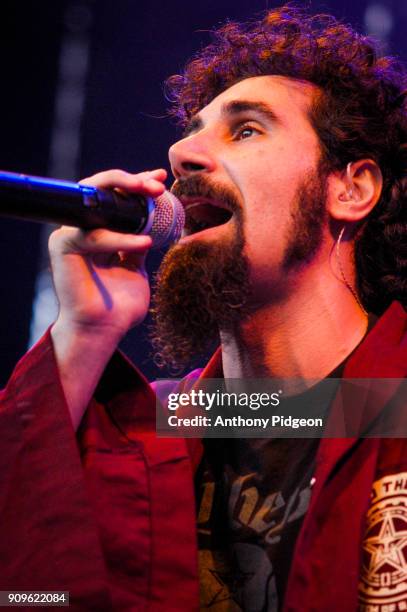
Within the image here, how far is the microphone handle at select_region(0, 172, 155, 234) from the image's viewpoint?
75cm

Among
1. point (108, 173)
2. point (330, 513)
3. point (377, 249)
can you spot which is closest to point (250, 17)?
point (377, 249)

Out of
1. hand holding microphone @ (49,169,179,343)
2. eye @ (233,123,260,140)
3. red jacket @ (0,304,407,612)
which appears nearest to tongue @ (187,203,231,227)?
eye @ (233,123,260,140)

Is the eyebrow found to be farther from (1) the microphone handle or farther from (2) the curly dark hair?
(1) the microphone handle

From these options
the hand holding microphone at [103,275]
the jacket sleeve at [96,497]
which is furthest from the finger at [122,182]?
the jacket sleeve at [96,497]

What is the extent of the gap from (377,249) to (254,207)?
1.05 ft

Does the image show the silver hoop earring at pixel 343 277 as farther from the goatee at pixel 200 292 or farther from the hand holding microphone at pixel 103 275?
the hand holding microphone at pixel 103 275

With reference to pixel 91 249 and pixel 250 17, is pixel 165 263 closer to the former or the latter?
pixel 91 249

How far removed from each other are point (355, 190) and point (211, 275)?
38cm

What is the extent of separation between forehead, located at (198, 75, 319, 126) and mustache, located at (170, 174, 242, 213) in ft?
0.63

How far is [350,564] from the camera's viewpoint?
871 millimetres

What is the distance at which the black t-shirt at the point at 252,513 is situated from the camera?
3.32 feet

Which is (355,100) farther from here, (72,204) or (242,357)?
(72,204)

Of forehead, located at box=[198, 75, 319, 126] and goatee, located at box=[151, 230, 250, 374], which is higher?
forehead, located at box=[198, 75, 319, 126]

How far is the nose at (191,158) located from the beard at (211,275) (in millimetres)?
24
